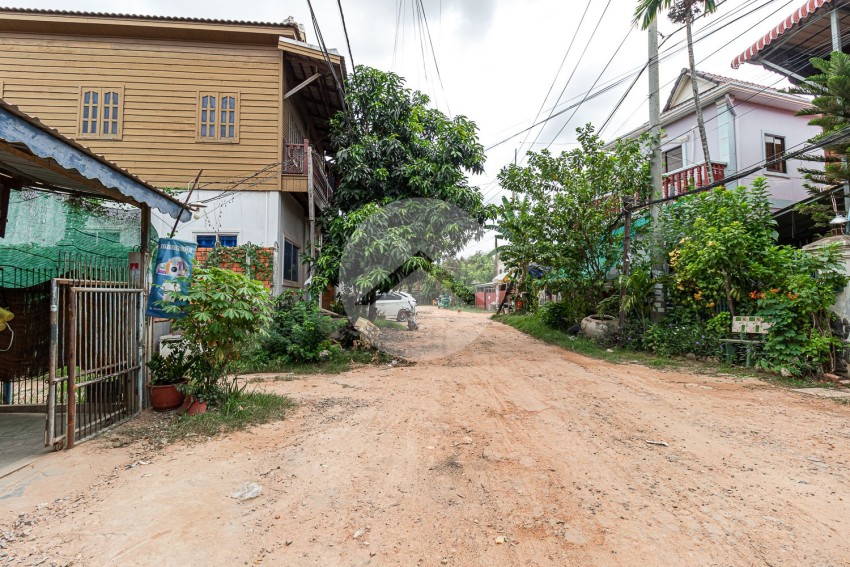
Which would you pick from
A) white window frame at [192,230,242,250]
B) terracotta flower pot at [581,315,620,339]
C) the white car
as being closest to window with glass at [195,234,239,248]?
white window frame at [192,230,242,250]

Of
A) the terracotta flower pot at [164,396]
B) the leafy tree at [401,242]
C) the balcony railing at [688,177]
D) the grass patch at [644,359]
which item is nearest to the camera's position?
the terracotta flower pot at [164,396]

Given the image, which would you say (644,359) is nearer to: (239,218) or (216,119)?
(239,218)

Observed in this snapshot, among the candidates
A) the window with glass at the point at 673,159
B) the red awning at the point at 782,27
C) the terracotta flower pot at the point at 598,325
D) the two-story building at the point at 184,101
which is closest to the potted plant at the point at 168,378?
the two-story building at the point at 184,101

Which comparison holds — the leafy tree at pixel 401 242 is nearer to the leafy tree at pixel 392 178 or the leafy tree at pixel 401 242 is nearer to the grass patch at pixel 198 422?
the leafy tree at pixel 392 178

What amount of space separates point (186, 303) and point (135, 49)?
919 cm

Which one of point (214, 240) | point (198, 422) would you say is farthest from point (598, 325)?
point (214, 240)

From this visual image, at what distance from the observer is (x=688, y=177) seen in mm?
12727

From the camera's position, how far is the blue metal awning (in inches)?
120

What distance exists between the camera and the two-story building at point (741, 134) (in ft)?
40.0

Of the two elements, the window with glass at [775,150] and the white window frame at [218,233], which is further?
the window with glass at [775,150]

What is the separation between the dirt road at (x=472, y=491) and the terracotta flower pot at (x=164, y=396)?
3.40 ft

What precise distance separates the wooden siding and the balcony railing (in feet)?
36.5

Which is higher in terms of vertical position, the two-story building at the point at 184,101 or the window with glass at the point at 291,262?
the two-story building at the point at 184,101

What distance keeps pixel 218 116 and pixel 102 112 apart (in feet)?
9.18
